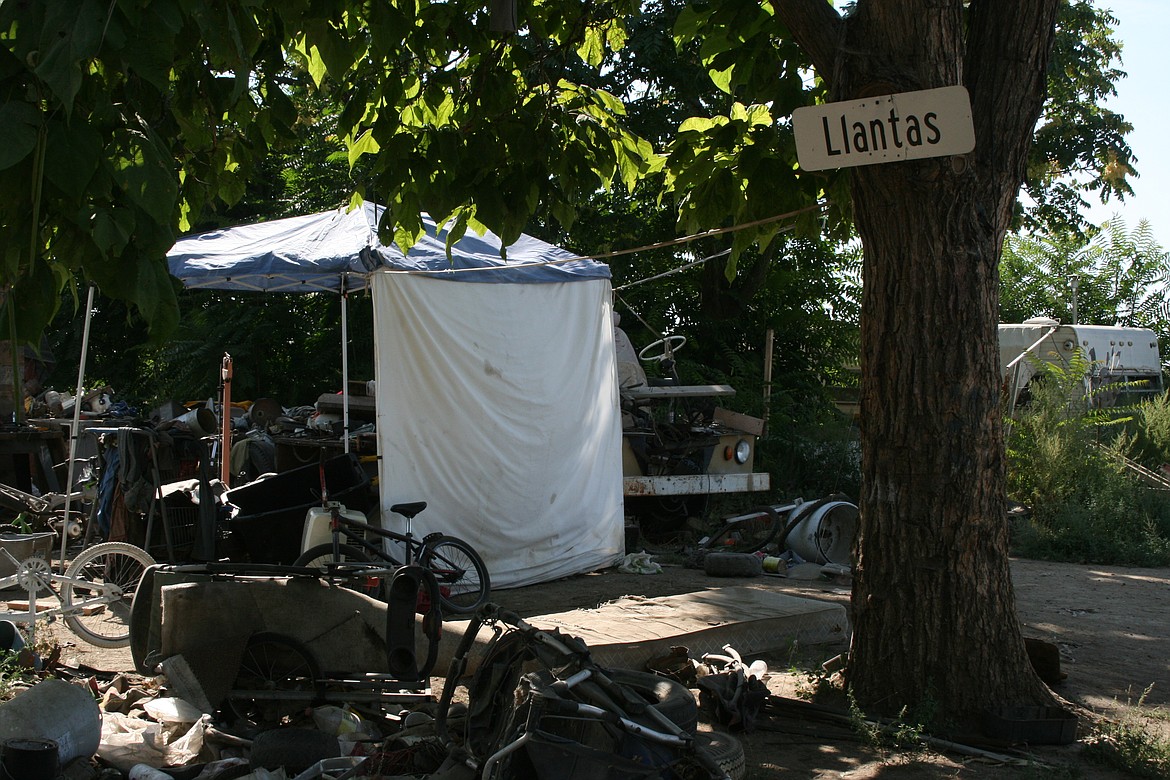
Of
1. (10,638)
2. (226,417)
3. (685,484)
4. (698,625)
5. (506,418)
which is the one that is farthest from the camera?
(685,484)

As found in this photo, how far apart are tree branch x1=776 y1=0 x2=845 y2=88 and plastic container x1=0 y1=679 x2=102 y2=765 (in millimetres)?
4215

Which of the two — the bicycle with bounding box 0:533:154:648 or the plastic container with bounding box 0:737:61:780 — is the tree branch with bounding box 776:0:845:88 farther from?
the bicycle with bounding box 0:533:154:648

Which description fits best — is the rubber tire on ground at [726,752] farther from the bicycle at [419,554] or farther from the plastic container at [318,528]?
the plastic container at [318,528]

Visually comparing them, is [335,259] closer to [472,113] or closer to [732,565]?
[472,113]

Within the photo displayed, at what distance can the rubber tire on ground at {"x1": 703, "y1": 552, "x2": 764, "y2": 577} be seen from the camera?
994 centimetres

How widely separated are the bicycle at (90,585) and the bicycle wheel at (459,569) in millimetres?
2032

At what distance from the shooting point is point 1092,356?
53.4 feet

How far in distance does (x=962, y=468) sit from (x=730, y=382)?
1128 centimetres

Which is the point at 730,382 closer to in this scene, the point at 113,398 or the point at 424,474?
the point at 424,474

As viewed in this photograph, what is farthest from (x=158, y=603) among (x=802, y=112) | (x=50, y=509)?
(x=50, y=509)

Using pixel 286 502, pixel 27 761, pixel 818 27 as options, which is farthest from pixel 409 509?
pixel 818 27

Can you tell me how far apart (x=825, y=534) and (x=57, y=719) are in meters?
7.92

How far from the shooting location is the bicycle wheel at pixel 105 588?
6.79m

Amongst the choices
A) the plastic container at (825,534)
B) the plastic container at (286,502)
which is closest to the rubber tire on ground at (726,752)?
the plastic container at (286,502)
